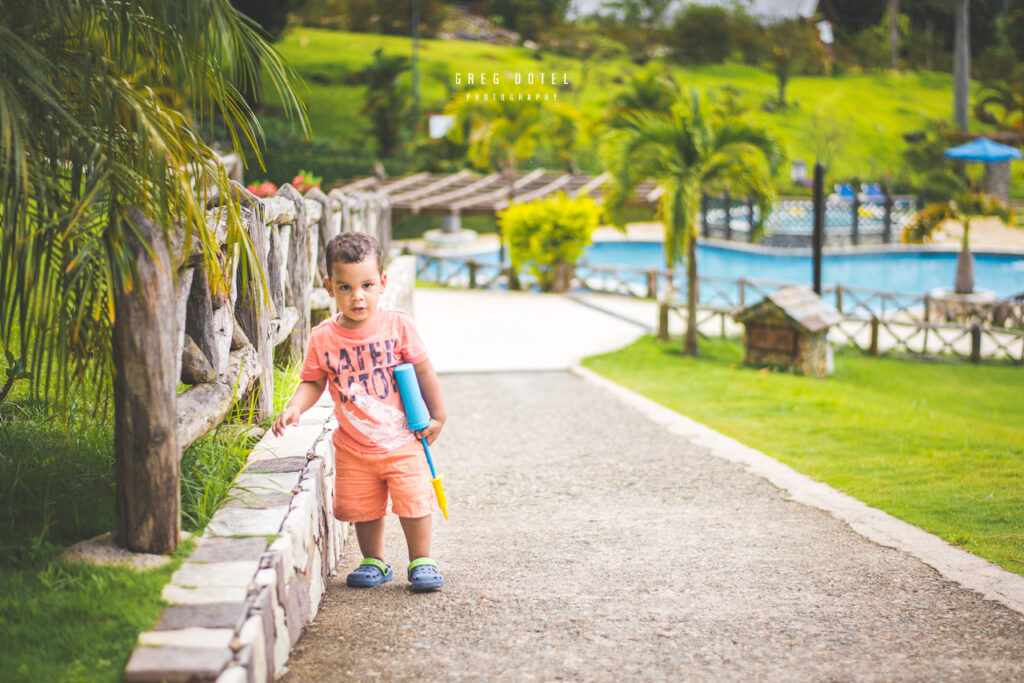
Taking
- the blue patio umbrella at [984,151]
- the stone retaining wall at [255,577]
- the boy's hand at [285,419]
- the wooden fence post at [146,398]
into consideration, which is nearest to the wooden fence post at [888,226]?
the blue patio umbrella at [984,151]

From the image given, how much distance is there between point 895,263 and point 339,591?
77.8 feet

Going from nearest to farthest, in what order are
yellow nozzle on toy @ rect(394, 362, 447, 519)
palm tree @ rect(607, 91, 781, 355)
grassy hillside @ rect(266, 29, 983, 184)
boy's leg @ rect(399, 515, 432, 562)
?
yellow nozzle on toy @ rect(394, 362, 447, 519)
boy's leg @ rect(399, 515, 432, 562)
palm tree @ rect(607, 91, 781, 355)
grassy hillside @ rect(266, 29, 983, 184)

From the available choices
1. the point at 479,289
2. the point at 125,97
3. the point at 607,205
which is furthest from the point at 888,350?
the point at 125,97

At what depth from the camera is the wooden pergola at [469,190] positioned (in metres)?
20.0

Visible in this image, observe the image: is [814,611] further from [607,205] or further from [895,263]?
[895,263]

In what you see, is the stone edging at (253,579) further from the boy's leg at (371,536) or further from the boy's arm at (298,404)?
the boy's arm at (298,404)

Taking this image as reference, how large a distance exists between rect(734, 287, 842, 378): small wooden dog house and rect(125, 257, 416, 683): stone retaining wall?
7915 mm

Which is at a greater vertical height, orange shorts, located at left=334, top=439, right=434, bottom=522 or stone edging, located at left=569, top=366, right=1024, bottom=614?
orange shorts, located at left=334, top=439, right=434, bottom=522

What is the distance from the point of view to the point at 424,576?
122 inches

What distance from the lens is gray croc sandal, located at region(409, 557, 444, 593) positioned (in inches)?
122

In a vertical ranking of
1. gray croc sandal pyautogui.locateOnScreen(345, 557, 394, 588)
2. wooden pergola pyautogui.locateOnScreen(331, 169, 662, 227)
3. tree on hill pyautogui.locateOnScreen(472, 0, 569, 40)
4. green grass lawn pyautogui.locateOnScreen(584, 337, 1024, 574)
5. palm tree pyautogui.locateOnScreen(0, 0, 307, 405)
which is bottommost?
green grass lawn pyautogui.locateOnScreen(584, 337, 1024, 574)

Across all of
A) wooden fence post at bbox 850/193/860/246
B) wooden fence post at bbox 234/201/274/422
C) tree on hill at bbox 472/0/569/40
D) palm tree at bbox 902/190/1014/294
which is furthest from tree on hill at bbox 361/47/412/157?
wooden fence post at bbox 234/201/274/422

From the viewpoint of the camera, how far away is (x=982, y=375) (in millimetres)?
11773

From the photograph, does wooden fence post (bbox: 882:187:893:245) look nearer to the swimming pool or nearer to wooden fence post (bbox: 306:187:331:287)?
the swimming pool
